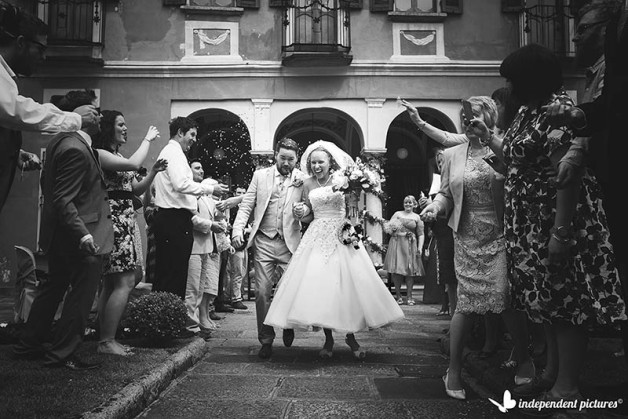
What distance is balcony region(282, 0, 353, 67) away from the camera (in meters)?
14.1

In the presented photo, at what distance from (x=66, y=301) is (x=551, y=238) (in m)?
3.06

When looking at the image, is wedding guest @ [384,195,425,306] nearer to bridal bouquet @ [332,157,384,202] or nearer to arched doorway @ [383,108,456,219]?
bridal bouquet @ [332,157,384,202]

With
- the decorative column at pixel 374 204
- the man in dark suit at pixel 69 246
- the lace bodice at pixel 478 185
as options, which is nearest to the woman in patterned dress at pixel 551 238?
the lace bodice at pixel 478 185

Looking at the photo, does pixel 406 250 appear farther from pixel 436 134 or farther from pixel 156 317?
pixel 156 317

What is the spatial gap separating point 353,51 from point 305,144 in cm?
568

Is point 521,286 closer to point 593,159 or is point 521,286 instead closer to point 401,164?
point 593,159

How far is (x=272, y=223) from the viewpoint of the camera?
6004 millimetres

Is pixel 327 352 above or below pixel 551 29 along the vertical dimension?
below

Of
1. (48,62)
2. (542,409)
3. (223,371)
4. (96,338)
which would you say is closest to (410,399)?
(542,409)

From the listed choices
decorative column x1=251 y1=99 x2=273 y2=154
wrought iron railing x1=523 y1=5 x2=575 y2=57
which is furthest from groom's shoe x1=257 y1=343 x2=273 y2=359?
wrought iron railing x1=523 y1=5 x2=575 y2=57

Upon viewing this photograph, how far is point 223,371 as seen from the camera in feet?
15.4

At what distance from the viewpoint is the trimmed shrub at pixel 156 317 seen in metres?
5.15

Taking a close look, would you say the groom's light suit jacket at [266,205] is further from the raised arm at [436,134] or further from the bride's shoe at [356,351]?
the raised arm at [436,134]

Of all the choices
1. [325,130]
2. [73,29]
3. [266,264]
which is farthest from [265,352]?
[325,130]
